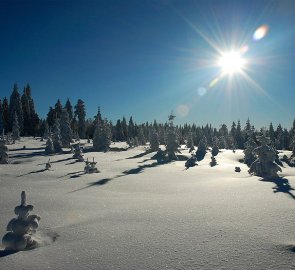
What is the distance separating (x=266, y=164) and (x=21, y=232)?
2433cm

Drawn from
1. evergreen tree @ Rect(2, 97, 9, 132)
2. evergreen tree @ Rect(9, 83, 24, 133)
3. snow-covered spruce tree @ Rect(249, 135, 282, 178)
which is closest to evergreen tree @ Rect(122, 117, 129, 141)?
evergreen tree @ Rect(9, 83, 24, 133)

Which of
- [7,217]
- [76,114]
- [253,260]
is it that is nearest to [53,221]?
[7,217]

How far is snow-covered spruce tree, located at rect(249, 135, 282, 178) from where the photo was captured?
27500 millimetres

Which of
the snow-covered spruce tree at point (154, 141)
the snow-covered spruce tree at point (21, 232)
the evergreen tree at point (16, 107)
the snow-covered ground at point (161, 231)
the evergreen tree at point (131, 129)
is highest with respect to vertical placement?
the evergreen tree at point (16, 107)

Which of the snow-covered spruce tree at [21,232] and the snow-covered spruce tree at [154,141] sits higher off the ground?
the snow-covered spruce tree at [154,141]

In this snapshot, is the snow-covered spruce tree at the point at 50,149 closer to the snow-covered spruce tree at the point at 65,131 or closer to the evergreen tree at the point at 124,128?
the snow-covered spruce tree at the point at 65,131

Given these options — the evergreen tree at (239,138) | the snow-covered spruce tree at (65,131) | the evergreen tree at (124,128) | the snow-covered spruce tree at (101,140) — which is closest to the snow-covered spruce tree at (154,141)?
the snow-covered spruce tree at (101,140)

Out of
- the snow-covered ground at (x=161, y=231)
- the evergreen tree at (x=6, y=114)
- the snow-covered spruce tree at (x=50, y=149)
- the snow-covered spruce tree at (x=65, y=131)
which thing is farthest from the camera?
the evergreen tree at (x=6, y=114)

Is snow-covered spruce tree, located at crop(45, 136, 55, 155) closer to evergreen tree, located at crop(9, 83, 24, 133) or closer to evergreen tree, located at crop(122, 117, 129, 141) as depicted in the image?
evergreen tree, located at crop(9, 83, 24, 133)

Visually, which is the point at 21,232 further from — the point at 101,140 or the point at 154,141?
the point at 154,141

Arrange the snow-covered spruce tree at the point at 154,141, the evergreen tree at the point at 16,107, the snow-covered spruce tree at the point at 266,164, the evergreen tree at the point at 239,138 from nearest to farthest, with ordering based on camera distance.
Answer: the snow-covered spruce tree at the point at 266,164 → the snow-covered spruce tree at the point at 154,141 → the evergreen tree at the point at 16,107 → the evergreen tree at the point at 239,138

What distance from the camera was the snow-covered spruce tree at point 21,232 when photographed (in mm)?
8555

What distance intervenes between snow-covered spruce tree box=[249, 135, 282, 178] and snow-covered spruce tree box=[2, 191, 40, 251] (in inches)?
907

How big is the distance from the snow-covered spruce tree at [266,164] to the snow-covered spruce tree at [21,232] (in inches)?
907
